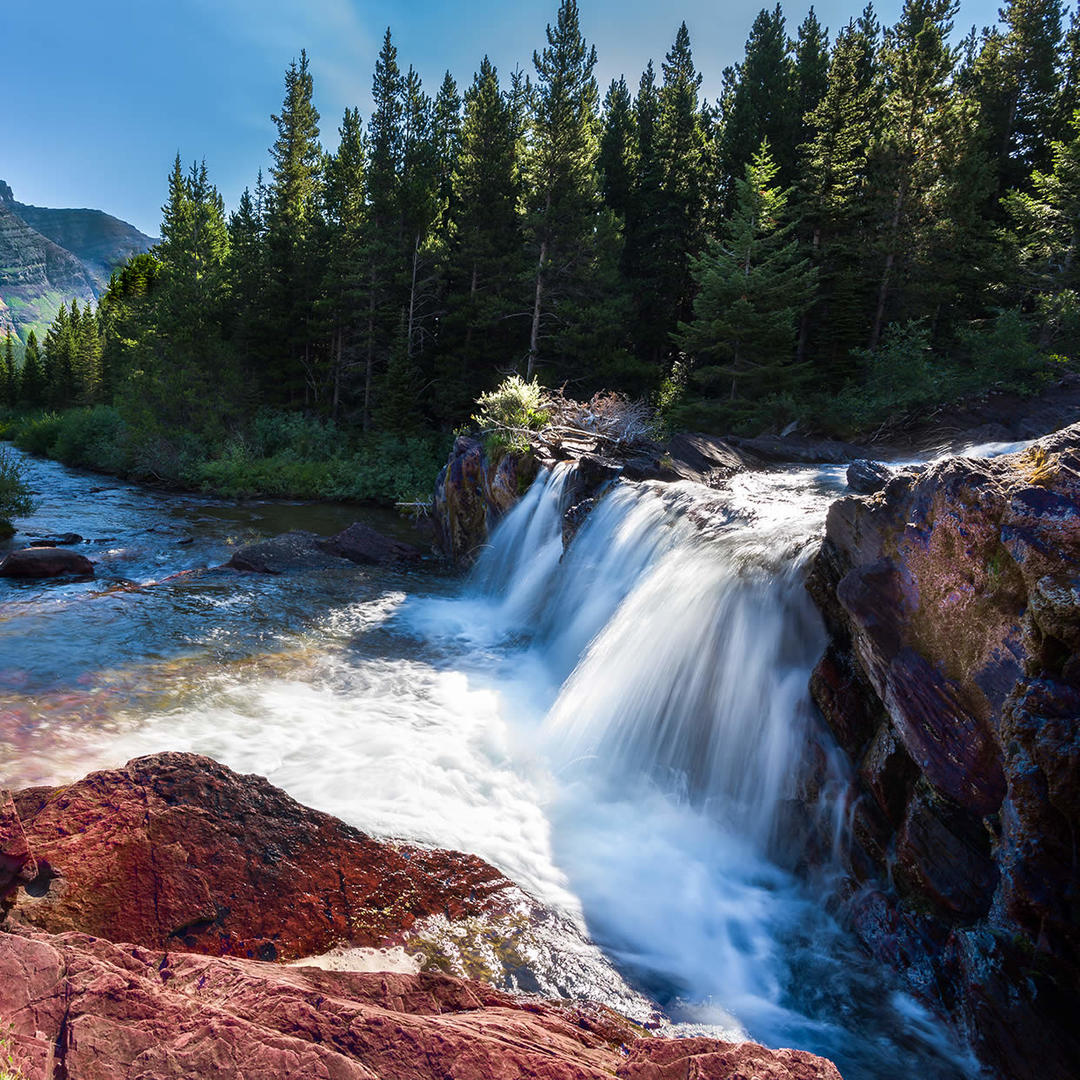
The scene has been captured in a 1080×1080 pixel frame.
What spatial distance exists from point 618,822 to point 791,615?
258 cm

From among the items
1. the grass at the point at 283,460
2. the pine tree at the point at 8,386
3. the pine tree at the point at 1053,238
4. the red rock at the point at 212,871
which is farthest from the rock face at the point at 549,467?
the pine tree at the point at 8,386

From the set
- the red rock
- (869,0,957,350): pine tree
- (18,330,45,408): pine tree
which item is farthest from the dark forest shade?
(18,330,45,408): pine tree

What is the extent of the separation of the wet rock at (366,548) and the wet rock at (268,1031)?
12.8m

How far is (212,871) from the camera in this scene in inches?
136

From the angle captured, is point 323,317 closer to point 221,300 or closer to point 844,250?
point 221,300

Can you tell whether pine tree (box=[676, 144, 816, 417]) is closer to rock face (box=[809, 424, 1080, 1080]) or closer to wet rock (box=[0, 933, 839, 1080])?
rock face (box=[809, 424, 1080, 1080])

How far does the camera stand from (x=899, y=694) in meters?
4.20

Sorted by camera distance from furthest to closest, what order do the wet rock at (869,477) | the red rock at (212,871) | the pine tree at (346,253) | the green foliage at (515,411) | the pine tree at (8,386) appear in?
the pine tree at (8,386) < the pine tree at (346,253) < the green foliage at (515,411) < the wet rock at (869,477) < the red rock at (212,871)

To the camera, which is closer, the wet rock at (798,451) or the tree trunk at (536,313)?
the wet rock at (798,451)

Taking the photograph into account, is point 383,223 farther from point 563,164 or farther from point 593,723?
point 593,723

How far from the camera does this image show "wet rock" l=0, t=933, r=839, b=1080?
190cm

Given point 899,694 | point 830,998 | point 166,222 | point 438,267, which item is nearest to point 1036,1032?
point 830,998

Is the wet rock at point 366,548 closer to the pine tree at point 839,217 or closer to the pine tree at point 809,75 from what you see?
the pine tree at point 839,217

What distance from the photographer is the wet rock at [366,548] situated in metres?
15.0
